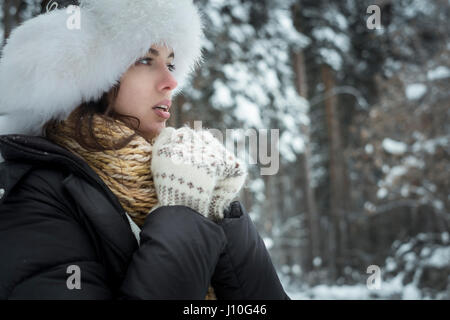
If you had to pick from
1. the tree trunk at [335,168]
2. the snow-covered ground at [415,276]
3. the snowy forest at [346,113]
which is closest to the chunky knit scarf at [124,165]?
the snowy forest at [346,113]

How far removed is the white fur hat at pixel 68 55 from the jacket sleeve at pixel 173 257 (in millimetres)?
734

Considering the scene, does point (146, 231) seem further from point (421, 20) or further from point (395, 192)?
point (421, 20)

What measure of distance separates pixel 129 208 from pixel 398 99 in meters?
9.36

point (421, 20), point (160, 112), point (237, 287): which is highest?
point (421, 20)

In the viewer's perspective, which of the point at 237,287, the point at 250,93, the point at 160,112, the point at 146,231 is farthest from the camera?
the point at 250,93

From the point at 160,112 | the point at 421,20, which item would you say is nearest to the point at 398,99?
the point at 421,20

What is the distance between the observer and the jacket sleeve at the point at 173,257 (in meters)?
1.29

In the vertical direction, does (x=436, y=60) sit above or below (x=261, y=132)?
above

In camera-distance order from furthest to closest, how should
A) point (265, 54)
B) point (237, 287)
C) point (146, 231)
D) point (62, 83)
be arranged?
1. point (265, 54)
2. point (62, 83)
3. point (237, 287)
4. point (146, 231)

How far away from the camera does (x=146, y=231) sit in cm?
138

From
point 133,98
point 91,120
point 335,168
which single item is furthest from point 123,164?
point 335,168

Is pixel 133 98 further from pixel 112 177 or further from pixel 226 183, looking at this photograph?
pixel 226 183

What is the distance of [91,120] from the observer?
5.59 ft

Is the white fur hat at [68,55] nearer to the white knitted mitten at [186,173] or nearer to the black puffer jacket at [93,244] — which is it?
the black puffer jacket at [93,244]
